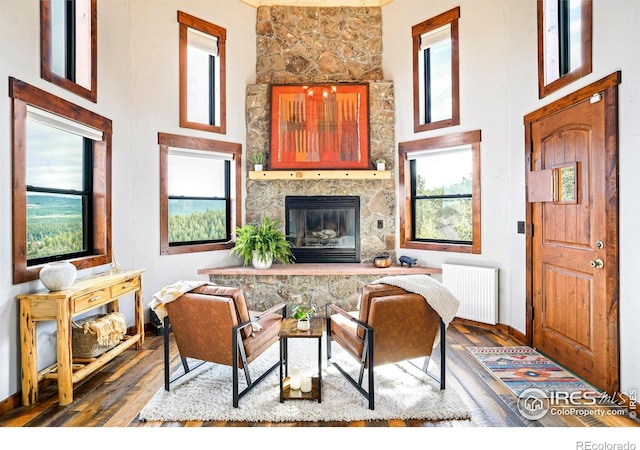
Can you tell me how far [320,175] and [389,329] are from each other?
279 centimetres

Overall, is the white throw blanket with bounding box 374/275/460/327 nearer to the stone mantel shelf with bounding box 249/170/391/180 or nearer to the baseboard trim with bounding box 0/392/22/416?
the stone mantel shelf with bounding box 249/170/391/180

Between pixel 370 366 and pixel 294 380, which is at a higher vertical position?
pixel 370 366

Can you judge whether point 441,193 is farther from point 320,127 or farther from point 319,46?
point 319,46

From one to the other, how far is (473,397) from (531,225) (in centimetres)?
188

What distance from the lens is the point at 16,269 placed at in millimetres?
2498

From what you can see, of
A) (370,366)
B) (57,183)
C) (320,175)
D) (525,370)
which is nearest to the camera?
(370,366)

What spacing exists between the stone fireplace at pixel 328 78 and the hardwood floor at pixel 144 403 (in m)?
2.25

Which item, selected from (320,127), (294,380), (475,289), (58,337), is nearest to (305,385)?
(294,380)

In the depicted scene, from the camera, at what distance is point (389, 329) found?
243 centimetres

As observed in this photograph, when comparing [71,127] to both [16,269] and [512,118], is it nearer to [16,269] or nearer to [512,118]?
[16,269]

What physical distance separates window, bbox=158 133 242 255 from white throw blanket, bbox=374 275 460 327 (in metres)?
2.93

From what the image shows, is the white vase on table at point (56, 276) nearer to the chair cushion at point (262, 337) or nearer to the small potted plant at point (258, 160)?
→ the chair cushion at point (262, 337)

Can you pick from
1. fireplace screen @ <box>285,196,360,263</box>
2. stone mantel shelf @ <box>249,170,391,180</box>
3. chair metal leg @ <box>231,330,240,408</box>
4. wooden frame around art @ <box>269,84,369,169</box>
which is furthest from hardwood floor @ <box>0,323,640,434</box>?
wooden frame around art @ <box>269,84,369,169</box>
